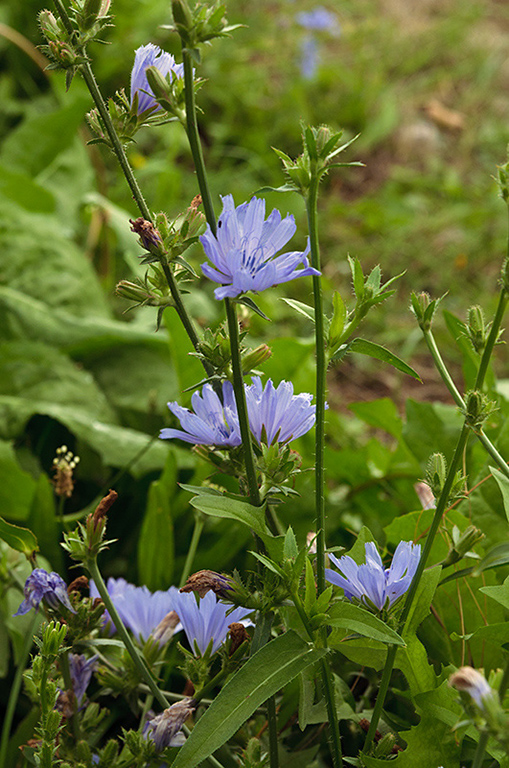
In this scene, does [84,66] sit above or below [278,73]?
above

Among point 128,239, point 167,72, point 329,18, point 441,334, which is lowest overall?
point 441,334

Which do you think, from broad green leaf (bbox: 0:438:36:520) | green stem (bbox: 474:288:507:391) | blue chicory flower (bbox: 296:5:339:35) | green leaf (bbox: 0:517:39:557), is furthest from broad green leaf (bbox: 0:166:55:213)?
blue chicory flower (bbox: 296:5:339:35)

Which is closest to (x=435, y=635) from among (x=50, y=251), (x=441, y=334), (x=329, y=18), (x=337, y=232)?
(x=50, y=251)

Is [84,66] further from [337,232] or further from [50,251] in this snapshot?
[337,232]

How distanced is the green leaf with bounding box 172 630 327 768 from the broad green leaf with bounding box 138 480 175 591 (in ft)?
1.69

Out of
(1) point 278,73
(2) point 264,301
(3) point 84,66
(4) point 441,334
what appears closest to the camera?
(3) point 84,66

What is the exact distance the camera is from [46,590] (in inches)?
26.9

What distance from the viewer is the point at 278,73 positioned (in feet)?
10.8

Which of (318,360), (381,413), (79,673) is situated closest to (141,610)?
(79,673)

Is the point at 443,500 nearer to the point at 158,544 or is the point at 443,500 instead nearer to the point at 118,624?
the point at 118,624

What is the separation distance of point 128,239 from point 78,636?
129 centimetres

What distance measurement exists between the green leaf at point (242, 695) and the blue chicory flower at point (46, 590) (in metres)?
0.19

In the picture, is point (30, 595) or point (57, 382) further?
point (57, 382)

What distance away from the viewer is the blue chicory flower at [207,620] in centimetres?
68
